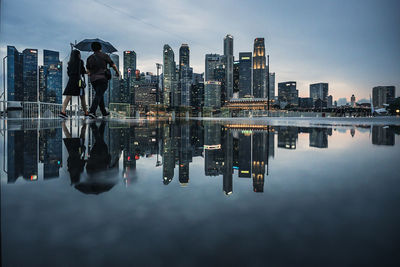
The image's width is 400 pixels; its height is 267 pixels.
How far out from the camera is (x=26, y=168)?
219 cm

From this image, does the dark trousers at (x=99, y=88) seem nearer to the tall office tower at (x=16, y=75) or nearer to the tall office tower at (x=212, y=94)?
the tall office tower at (x=212, y=94)

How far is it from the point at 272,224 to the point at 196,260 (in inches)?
17.7

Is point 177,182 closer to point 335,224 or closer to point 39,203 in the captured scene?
point 39,203

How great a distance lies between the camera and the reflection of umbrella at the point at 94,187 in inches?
61.5

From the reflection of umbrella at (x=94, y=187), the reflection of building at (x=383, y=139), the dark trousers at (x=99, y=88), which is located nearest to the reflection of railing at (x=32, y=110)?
the dark trousers at (x=99, y=88)

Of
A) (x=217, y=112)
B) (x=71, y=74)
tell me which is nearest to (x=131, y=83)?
(x=217, y=112)

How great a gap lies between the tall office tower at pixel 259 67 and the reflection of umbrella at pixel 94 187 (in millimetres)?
172870

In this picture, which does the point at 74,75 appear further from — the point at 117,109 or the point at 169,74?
the point at 169,74

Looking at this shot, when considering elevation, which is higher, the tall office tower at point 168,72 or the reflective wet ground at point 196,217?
the tall office tower at point 168,72

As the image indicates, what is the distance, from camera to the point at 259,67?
176 metres

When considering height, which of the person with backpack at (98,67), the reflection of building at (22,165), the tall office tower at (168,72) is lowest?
the reflection of building at (22,165)

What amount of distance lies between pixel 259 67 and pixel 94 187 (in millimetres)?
187541

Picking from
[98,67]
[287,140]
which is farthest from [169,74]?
[287,140]

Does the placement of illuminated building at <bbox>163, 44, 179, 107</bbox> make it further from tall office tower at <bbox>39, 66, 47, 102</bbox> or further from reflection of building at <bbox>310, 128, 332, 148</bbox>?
reflection of building at <bbox>310, 128, 332, 148</bbox>
